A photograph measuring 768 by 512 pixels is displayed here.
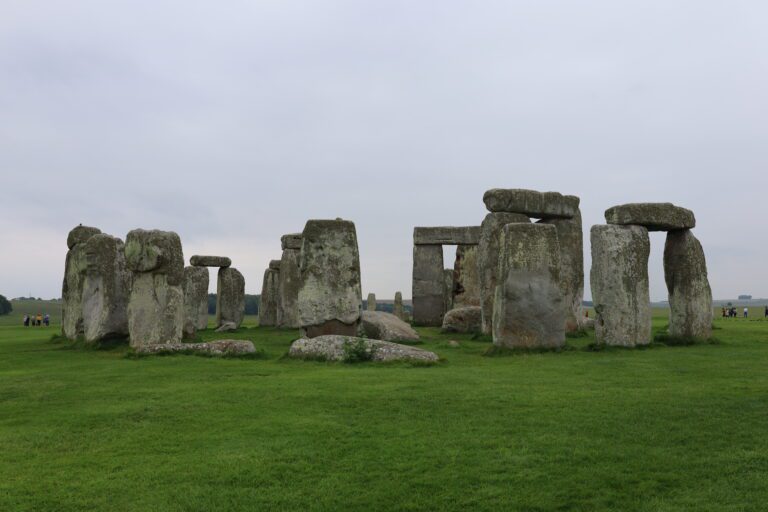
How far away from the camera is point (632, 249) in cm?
1460

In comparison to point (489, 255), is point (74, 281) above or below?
below

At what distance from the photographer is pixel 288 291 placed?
2506 cm

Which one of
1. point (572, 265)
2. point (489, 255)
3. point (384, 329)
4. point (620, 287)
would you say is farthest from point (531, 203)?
point (384, 329)

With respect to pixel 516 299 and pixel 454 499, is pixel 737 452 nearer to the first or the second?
Result: pixel 454 499

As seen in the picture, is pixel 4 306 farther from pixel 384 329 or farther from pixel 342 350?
pixel 342 350

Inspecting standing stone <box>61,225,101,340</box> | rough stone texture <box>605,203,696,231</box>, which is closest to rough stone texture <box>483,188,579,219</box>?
rough stone texture <box>605,203,696,231</box>

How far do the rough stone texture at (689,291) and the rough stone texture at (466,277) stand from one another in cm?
1219

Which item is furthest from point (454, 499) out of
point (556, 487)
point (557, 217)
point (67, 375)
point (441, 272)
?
point (441, 272)

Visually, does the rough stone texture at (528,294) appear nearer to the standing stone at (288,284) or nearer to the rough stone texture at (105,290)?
the rough stone texture at (105,290)

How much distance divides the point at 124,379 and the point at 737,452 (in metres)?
8.59

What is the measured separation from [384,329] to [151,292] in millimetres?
5845

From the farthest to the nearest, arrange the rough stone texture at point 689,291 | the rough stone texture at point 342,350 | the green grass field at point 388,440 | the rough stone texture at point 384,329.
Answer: the rough stone texture at point 384,329 < the rough stone texture at point 689,291 < the rough stone texture at point 342,350 < the green grass field at point 388,440

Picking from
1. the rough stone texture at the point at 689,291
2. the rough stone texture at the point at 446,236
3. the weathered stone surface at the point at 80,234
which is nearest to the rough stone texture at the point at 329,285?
the weathered stone surface at the point at 80,234

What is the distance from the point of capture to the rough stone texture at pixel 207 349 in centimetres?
1306
